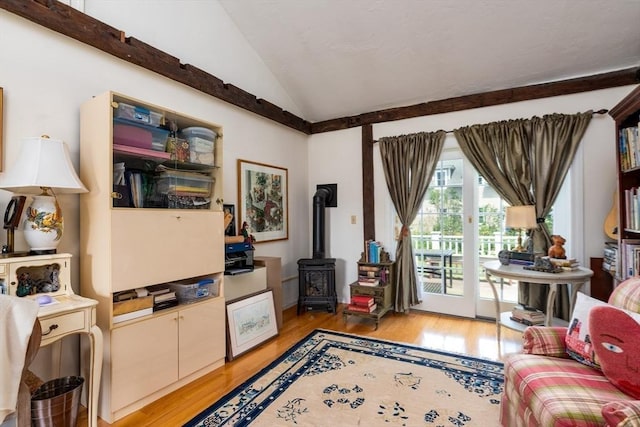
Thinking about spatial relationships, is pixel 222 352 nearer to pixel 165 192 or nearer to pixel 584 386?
pixel 165 192

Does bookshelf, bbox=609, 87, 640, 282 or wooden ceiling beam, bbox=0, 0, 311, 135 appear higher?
wooden ceiling beam, bbox=0, 0, 311, 135

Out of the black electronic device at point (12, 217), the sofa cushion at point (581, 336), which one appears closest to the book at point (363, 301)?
the sofa cushion at point (581, 336)

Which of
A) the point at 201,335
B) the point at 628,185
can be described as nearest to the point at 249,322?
the point at 201,335

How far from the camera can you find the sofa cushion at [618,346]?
1.28 m

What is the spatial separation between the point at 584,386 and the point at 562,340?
0.38 m

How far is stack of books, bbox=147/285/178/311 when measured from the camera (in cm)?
215

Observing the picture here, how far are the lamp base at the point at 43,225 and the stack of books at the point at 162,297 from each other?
664 mm

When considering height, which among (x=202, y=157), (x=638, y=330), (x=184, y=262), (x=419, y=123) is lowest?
(x=638, y=330)

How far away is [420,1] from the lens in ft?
8.39

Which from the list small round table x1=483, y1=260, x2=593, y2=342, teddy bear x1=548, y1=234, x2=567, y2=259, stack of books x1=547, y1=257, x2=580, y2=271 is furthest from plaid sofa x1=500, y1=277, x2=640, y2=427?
teddy bear x1=548, y1=234, x2=567, y2=259

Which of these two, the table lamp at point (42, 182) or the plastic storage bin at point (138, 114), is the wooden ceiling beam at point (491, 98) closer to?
the plastic storage bin at point (138, 114)

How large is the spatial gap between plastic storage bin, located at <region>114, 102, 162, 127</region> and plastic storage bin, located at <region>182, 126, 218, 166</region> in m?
0.25

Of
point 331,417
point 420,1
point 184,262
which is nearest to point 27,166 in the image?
point 184,262

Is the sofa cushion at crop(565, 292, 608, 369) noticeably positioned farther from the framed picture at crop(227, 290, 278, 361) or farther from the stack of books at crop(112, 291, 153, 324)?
the stack of books at crop(112, 291, 153, 324)
